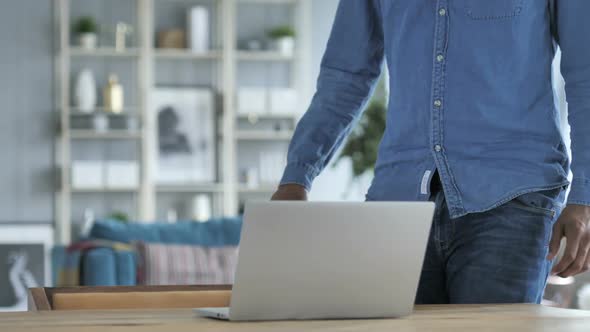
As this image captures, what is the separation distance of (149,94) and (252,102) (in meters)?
0.76

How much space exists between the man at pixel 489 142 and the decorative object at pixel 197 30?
597cm

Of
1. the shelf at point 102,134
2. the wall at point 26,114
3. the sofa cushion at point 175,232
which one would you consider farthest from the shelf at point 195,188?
the sofa cushion at point 175,232

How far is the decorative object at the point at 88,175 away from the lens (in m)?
7.46

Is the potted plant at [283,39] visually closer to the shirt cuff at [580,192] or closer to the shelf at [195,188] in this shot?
the shelf at [195,188]

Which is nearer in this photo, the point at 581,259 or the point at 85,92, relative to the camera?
the point at 581,259

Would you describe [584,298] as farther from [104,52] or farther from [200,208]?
[104,52]

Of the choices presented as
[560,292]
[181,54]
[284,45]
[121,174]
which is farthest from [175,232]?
[284,45]

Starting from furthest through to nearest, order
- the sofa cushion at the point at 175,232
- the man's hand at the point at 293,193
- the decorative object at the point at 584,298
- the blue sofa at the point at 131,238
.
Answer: the sofa cushion at the point at 175,232
the decorative object at the point at 584,298
the blue sofa at the point at 131,238
the man's hand at the point at 293,193

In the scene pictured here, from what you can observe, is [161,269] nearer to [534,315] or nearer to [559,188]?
[559,188]

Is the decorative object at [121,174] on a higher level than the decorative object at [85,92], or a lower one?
lower

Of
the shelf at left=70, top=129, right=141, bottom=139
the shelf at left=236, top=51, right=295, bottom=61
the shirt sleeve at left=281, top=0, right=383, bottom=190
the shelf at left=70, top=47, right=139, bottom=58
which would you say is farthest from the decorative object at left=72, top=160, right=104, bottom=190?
the shirt sleeve at left=281, top=0, right=383, bottom=190

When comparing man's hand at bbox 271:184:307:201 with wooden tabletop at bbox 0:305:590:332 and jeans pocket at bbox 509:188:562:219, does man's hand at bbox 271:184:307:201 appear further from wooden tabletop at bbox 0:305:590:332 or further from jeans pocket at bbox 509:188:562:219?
wooden tabletop at bbox 0:305:590:332

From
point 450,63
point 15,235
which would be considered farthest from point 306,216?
point 15,235

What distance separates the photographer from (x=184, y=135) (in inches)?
308
